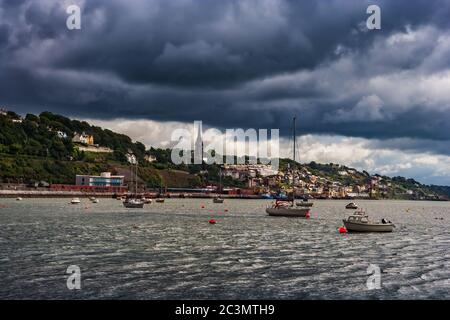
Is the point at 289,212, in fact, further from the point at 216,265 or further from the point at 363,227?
the point at 216,265

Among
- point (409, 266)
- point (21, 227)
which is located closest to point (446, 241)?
point (409, 266)

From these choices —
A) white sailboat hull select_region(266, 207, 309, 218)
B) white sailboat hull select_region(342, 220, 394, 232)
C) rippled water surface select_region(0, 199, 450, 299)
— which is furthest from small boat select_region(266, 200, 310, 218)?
rippled water surface select_region(0, 199, 450, 299)

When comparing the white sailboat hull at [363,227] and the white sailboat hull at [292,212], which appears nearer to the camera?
the white sailboat hull at [363,227]

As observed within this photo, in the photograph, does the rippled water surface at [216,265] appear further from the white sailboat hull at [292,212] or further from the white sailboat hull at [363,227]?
the white sailboat hull at [292,212]

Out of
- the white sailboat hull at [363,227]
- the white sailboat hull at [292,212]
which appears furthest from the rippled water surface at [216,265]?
the white sailboat hull at [292,212]

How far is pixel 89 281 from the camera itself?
37.7 meters

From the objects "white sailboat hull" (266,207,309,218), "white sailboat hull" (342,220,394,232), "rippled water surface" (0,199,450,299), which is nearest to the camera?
"rippled water surface" (0,199,450,299)

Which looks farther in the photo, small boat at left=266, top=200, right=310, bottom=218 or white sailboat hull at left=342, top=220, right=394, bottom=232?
small boat at left=266, top=200, right=310, bottom=218

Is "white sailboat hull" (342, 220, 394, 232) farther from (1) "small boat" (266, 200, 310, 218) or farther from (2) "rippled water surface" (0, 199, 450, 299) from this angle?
(1) "small boat" (266, 200, 310, 218)

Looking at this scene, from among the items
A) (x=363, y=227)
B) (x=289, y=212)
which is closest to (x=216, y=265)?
(x=363, y=227)

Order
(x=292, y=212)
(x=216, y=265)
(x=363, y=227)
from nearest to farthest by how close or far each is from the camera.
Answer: (x=216, y=265) → (x=363, y=227) → (x=292, y=212)

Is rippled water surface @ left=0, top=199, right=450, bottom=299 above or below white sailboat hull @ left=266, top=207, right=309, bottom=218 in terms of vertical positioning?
below

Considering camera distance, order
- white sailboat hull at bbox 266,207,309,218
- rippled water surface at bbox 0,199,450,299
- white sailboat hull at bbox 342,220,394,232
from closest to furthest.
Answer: rippled water surface at bbox 0,199,450,299, white sailboat hull at bbox 342,220,394,232, white sailboat hull at bbox 266,207,309,218
